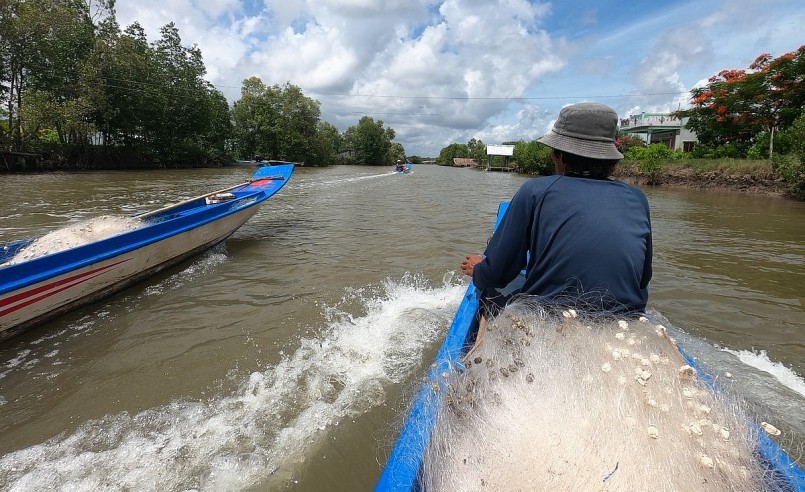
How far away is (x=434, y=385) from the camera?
71.9 inches

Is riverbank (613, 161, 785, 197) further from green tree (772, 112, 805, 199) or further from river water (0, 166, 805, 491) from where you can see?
river water (0, 166, 805, 491)

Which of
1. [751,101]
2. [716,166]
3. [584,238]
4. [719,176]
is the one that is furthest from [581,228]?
[751,101]

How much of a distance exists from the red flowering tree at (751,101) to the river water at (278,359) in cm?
2324

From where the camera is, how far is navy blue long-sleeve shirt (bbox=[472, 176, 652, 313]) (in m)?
1.68

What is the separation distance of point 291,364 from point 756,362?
4.49m

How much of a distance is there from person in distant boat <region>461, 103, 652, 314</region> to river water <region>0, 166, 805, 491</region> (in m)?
0.82

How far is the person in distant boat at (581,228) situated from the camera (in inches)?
66.4

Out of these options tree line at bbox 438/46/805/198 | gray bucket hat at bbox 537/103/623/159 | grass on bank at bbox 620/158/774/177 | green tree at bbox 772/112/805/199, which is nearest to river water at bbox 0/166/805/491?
gray bucket hat at bbox 537/103/623/159

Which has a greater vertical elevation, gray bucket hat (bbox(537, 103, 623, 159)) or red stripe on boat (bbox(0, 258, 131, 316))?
gray bucket hat (bbox(537, 103, 623, 159))

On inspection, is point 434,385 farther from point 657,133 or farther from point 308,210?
point 657,133

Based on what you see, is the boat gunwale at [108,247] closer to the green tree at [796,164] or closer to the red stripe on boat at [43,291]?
the red stripe on boat at [43,291]

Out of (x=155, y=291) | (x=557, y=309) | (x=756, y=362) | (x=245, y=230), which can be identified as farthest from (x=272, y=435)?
(x=245, y=230)

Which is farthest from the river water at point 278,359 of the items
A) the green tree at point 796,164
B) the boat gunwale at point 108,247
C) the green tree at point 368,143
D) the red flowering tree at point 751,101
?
the green tree at point 368,143

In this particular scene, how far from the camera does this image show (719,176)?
2322cm
